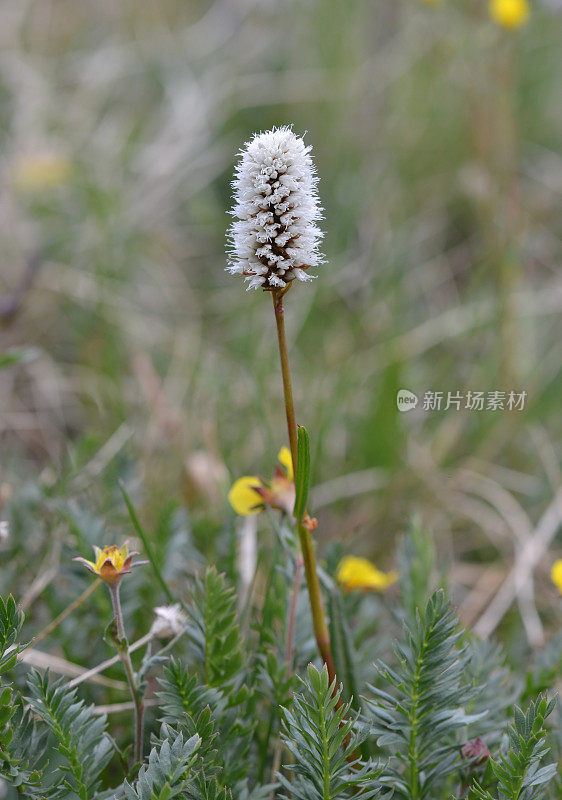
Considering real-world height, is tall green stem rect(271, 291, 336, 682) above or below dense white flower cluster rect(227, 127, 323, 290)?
below

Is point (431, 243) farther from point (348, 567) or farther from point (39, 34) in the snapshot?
point (39, 34)

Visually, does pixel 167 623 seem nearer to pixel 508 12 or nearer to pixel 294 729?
pixel 294 729

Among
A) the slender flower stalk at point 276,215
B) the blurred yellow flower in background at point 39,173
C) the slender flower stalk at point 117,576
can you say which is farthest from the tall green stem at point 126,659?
the blurred yellow flower in background at point 39,173

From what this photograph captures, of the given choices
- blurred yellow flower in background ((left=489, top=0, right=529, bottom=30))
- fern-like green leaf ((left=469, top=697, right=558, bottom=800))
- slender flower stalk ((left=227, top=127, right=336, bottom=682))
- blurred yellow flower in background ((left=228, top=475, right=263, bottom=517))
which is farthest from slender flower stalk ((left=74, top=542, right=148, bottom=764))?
blurred yellow flower in background ((left=489, top=0, right=529, bottom=30))

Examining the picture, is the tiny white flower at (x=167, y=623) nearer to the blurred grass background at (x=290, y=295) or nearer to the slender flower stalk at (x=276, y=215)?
the blurred grass background at (x=290, y=295)

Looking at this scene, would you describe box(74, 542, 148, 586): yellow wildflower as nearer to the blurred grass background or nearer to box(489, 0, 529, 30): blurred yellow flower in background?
the blurred grass background

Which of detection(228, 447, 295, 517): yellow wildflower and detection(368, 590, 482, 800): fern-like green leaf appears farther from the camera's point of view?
detection(228, 447, 295, 517): yellow wildflower
